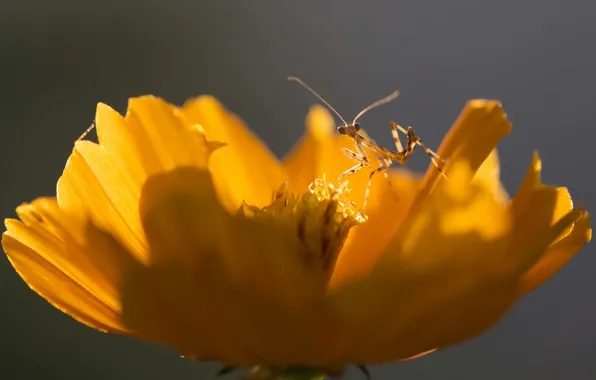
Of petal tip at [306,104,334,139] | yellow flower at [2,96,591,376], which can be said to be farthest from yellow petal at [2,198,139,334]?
petal tip at [306,104,334,139]

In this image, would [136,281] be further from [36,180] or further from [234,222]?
[36,180]

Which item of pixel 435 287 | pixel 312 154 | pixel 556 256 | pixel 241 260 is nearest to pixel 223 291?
pixel 241 260

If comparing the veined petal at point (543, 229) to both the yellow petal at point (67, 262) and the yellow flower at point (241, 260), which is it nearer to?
the yellow flower at point (241, 260)

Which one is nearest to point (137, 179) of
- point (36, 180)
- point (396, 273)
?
point (396, 273)

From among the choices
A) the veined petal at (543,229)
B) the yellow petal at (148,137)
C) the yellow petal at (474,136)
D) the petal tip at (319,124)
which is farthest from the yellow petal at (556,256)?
the petal tip at (319,124)

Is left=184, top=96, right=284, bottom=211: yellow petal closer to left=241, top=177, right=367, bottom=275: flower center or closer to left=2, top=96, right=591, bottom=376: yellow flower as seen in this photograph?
left=241, top=177, right=367, bottom=275: flower center
